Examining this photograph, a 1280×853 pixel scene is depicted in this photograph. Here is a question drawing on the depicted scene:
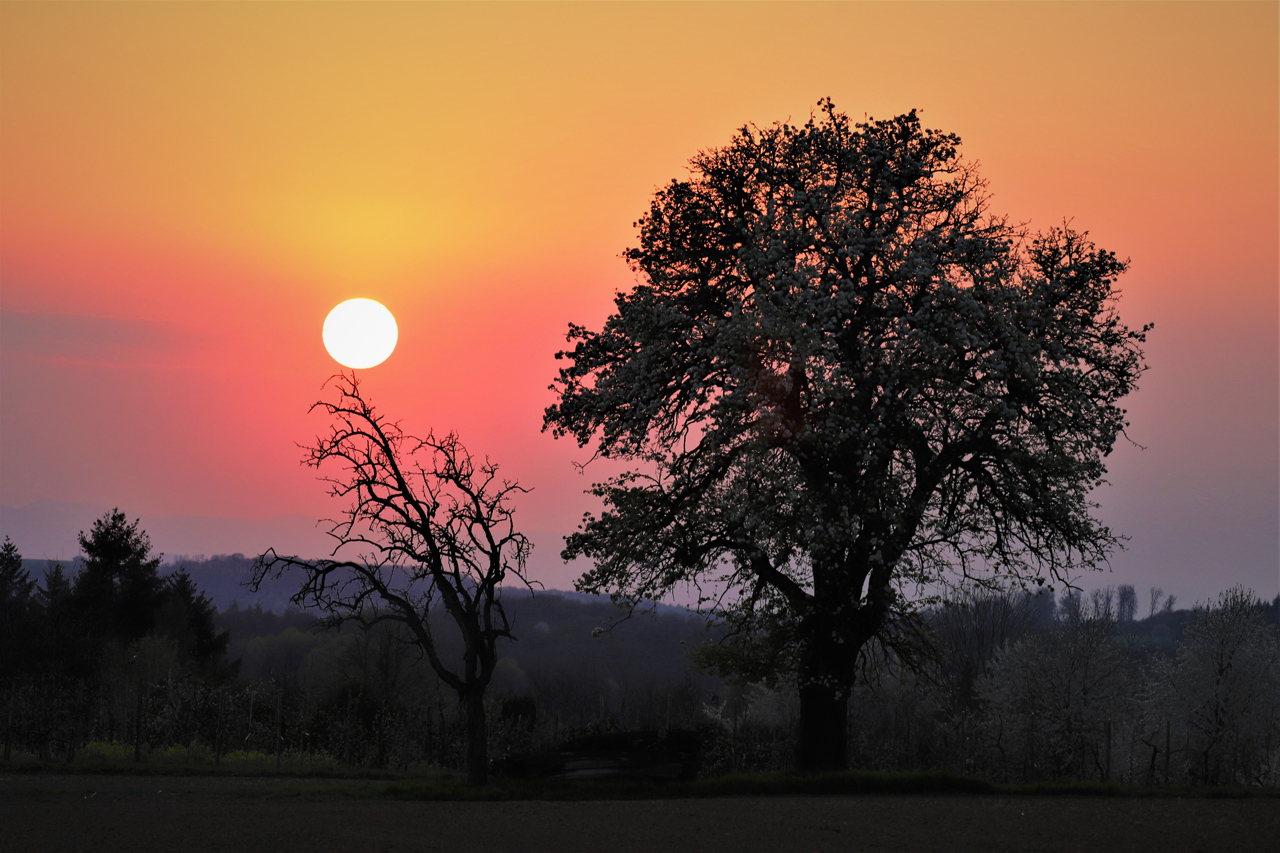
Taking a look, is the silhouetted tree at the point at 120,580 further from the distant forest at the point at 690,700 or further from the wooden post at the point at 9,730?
the wooden post at the point at 9,730

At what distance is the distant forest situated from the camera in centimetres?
3195

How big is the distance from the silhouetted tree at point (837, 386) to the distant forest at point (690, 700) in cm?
264

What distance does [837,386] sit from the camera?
78.1 feet

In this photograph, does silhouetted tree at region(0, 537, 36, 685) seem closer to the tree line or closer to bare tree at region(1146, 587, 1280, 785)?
the tree line

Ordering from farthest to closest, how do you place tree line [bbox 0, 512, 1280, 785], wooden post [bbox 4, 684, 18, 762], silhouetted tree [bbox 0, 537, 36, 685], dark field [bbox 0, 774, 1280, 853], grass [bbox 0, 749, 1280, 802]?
silhouetted tree [bbox 0, 537, 36, 685] < tree line [bbox 0, 512, 1280, 785] < wooden post [bbox 4, 684, 18, 762] < grass [bbox 0, 749, 1280, 802] < dark field [bbox 0, 774, 1280, 853]

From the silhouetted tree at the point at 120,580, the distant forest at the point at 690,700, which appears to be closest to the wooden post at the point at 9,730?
the distant forest at the point at 690,700

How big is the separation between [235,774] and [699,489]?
14710mm

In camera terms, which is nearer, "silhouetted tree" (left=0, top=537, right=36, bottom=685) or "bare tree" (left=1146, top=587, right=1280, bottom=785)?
"bare tree" (left=1146, top=587, right=1280, bottom=785)

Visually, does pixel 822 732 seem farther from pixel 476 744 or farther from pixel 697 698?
pixel 697 698

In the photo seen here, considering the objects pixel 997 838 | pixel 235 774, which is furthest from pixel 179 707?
pixel 997 838

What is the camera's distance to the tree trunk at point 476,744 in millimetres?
24656

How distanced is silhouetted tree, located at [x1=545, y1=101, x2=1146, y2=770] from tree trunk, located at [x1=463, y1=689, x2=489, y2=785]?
13.3ft

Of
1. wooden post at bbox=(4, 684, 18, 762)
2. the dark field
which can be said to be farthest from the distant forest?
the dark field

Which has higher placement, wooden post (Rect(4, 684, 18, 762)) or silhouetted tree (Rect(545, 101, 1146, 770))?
silhouetted tree (Rect(545, 101, 1146, 770))
